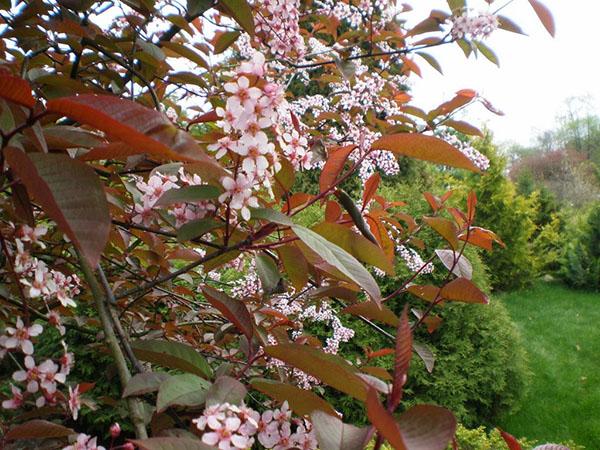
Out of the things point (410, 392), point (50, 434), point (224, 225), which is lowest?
point (410, 392)

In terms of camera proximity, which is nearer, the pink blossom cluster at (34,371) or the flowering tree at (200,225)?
the flowering tree at (200,225)

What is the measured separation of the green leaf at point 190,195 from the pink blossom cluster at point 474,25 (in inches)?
43.7

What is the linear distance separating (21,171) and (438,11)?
1.37m

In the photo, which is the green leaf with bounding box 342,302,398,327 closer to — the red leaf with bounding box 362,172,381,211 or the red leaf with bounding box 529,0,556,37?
the red leaf with bounding box 362,172,381,211

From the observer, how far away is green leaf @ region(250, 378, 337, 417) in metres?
0.60

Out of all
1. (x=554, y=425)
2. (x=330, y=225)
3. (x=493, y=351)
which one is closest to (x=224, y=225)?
(x=330, y=225)

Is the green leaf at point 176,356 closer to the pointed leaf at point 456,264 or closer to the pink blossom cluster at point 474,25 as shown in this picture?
the pointed leaf at point 456,264

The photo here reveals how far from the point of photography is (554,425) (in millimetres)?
4367

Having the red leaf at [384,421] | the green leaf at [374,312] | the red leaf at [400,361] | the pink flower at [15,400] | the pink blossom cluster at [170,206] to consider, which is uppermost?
the pink blossom cluster at [170,206]

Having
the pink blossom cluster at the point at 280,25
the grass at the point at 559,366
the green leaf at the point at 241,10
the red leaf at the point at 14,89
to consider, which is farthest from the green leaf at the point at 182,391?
the grass at the point at 559,366

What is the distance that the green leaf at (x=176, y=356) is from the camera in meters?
0.72

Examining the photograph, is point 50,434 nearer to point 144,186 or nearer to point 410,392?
point 144,186

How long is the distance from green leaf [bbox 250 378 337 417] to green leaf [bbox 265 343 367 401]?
28 mm

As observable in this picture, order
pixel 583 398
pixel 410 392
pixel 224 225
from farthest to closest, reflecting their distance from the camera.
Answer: pixel 583 398
pixel 410 392
pixel 224 225
